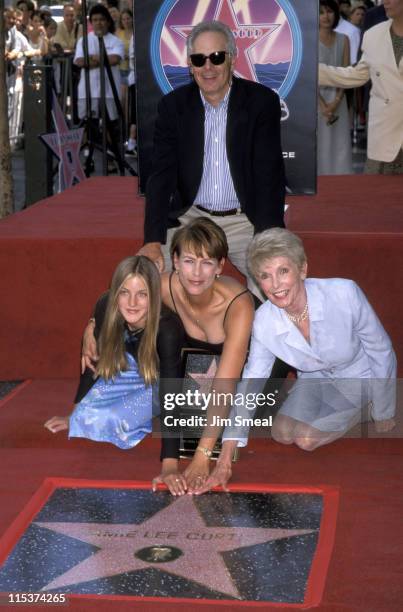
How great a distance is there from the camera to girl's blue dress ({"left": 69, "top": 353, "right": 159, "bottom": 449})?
402 centimetres

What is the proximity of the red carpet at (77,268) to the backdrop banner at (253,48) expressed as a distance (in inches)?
22.1

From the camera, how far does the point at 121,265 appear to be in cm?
382

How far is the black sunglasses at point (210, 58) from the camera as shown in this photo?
403 centimetres

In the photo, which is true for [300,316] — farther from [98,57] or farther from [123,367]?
[98,57]

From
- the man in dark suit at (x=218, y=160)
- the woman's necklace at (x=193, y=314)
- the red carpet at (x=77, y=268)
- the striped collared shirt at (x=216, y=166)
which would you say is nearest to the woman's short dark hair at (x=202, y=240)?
the woman's necklace at (x=193, y=314)

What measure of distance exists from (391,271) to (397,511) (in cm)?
153

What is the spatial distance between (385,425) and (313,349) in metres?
0.42

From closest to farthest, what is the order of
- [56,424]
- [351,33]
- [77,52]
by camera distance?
[56,424]
[351,33]
[77,52]

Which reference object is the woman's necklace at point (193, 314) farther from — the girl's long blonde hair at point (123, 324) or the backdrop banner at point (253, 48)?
the backdrop banner at point (253, 48)

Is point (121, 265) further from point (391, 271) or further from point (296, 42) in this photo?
point (296, 42)

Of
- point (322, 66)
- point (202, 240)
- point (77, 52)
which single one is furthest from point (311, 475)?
point (77, 52)

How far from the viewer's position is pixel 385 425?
4023 millimetres

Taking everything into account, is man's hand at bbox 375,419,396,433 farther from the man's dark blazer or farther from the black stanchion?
the black stanchion

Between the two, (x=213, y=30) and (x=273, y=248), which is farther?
(x=213, y=30)
